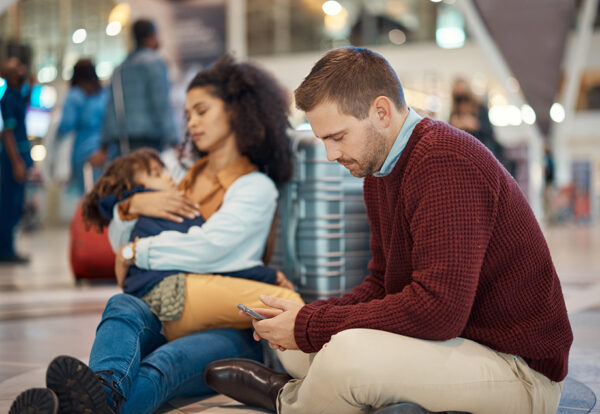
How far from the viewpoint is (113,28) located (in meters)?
8.03

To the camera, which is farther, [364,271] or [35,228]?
[35,228]

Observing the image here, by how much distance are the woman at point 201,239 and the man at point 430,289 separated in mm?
428

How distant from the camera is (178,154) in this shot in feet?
9.42

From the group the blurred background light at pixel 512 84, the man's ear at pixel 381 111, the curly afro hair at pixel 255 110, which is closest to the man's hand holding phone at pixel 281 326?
the man's ear at pixel 381 111

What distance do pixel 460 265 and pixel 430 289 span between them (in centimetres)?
8

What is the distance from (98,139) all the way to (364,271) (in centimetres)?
403

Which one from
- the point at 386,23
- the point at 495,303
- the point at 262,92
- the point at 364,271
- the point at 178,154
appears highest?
the point at 386,23

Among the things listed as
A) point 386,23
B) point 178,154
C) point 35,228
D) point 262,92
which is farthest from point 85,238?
point 386,23

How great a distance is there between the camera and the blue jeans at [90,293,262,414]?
1801 mm

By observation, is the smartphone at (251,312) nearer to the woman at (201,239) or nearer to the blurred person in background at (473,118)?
the woman at (201,239)

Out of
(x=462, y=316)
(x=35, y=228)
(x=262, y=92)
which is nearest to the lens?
(x=462, y=316)

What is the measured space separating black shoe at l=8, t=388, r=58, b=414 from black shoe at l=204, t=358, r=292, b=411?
586mm

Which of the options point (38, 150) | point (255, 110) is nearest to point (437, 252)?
point (255, 110)

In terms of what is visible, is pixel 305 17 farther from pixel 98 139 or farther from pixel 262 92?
pixel 262 92
